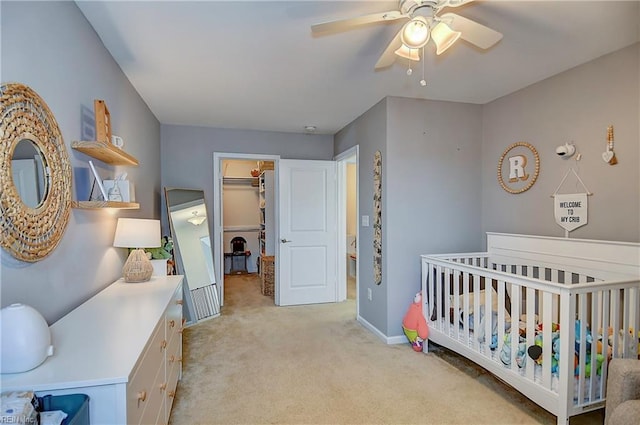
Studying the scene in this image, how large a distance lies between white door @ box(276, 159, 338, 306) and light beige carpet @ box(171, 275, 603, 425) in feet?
3.04

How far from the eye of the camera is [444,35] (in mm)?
1783

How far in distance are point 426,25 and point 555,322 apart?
2.08 m

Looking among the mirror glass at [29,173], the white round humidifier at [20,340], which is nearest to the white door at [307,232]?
the mirror glass at [29,173]

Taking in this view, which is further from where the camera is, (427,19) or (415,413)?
(415,413)

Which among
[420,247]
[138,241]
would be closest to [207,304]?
[138,241]

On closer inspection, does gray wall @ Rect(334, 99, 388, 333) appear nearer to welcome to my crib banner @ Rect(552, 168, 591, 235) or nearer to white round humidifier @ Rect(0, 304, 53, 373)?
welcome to my crib banner @ Rect(552, 168, 591, 235)

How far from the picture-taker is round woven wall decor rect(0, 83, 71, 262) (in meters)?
1.21

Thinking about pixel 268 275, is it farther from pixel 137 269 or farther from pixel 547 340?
pixel 547 340

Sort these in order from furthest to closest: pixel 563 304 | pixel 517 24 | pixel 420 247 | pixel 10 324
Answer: pixel 420 247 → pixel 517 24 → pixel 563 304 → pixel 10 324

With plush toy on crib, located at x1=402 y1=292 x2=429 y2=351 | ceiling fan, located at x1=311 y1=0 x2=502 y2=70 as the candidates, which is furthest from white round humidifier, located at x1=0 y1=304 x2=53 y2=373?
plush toy on crib, located at x1=402 y1=292 x2=429 y2=351

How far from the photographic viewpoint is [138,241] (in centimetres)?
230

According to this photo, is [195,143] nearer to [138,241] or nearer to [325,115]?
[325,115]

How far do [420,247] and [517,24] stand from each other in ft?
6.44

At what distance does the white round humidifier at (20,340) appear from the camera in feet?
3.41
